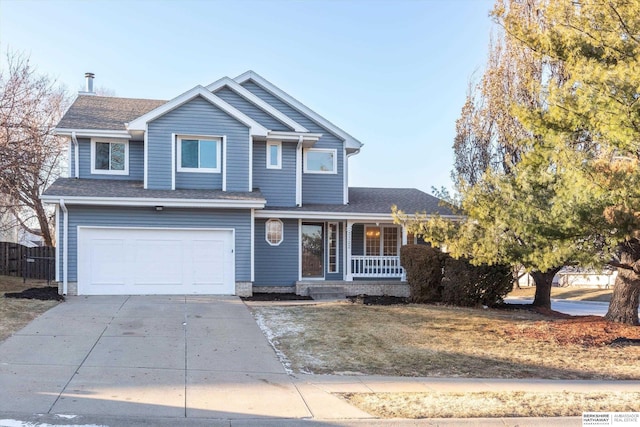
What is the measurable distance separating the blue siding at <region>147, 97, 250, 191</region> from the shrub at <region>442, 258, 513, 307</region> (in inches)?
276

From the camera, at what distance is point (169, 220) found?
51.6ft

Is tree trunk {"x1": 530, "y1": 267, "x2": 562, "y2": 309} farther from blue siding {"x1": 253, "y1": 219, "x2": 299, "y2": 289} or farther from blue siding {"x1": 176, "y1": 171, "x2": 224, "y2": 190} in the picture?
blue siding {"x1": 176, "y1": 171, "x2": 224, "y2": 190}

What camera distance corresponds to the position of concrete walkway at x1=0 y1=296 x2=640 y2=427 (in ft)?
19.3

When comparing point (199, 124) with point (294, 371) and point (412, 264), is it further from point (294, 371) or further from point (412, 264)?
point (294, 371)

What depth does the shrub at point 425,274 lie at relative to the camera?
1614cm

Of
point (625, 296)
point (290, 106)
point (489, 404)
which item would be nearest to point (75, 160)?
point (290, 106)

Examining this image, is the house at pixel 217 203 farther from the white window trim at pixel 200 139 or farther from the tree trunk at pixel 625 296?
the tree trunk at pixel 625 296

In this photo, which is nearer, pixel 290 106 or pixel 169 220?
pixel 169 220

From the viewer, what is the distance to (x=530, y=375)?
28.3ft

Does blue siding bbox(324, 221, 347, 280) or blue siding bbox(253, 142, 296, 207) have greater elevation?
blue siding bbox(253, 142, 296, 207)

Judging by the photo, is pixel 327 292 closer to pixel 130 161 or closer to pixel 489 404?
pixel 130 161

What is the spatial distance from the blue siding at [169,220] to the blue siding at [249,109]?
3.80m

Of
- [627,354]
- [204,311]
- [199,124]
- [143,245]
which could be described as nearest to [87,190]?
[143,245]

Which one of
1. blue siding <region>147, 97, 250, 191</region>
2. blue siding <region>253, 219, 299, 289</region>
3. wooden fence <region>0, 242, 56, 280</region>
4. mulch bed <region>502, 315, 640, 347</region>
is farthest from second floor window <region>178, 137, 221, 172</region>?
wooden fence <region>0, 242, 56, 280</region>
